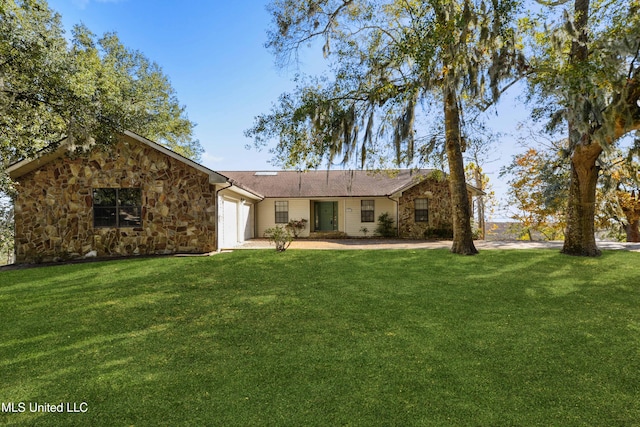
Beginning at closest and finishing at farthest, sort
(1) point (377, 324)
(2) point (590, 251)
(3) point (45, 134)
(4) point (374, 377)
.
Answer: (4) point (374, 377)
(1) point (377, 324)
(3) point (45, 134)
(2) point (590, 251)

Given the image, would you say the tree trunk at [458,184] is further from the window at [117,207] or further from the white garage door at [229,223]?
the window at [117,207]

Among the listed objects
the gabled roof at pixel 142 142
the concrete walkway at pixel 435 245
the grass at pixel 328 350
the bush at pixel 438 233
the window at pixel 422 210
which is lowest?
the grass at pixel 328 350

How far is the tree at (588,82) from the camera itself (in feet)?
21.6

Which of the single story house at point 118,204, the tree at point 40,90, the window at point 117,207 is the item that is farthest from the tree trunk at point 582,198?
the window at point 117,207

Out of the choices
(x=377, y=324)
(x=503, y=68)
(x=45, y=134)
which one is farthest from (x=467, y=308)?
(x=45, y=134)

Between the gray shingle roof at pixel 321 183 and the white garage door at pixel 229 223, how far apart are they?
268 cm

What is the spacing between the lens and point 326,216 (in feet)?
60.5

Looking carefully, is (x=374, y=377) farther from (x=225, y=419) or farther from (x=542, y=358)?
(x=542, y=358)

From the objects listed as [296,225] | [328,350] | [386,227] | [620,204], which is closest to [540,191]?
[620,204]

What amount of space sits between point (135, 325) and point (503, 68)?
1059 cm

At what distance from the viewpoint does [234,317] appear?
476cm

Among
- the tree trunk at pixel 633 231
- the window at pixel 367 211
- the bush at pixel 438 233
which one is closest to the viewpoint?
the bush at pixel 438 233

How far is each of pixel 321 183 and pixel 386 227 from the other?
494 centimetres

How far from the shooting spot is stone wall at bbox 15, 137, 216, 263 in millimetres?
10602
